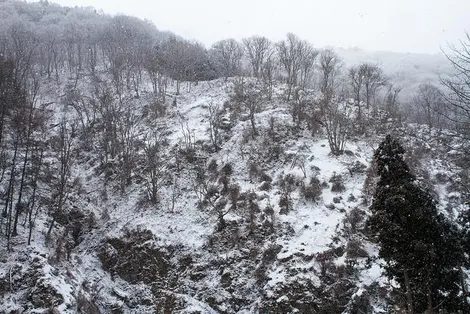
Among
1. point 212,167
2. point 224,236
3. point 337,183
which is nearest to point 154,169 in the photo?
point 212,167

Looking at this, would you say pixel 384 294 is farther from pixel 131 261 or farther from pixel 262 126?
pixel 262 126

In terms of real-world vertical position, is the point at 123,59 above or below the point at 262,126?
above

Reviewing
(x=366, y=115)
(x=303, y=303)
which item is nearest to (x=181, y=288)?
(x=303, y=303)

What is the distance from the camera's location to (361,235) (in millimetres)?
19500

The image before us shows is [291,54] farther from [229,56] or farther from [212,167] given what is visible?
[212,167]

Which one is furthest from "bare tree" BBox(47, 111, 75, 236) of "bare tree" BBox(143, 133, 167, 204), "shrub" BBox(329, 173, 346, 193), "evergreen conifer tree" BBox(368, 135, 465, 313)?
"evergreen conifer tree" BBox(368, 135, 465, 313)

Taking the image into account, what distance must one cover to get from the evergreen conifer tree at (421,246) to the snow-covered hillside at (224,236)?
249cm

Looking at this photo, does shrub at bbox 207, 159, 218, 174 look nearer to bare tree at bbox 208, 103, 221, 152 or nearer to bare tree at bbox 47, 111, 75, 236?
bare tree at bbox 208, 103, 221, 152

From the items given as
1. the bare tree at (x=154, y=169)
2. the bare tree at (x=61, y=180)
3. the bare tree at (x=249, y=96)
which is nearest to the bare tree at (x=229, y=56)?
the bare tree at (x=249, y=96)

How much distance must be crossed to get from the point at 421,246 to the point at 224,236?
11.6 metres

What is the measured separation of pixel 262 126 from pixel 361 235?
1350 cm

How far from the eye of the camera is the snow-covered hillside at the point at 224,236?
1711cm

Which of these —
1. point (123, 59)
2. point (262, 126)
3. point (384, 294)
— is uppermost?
point (123, 59)

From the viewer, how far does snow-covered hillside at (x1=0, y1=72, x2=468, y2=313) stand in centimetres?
1711
